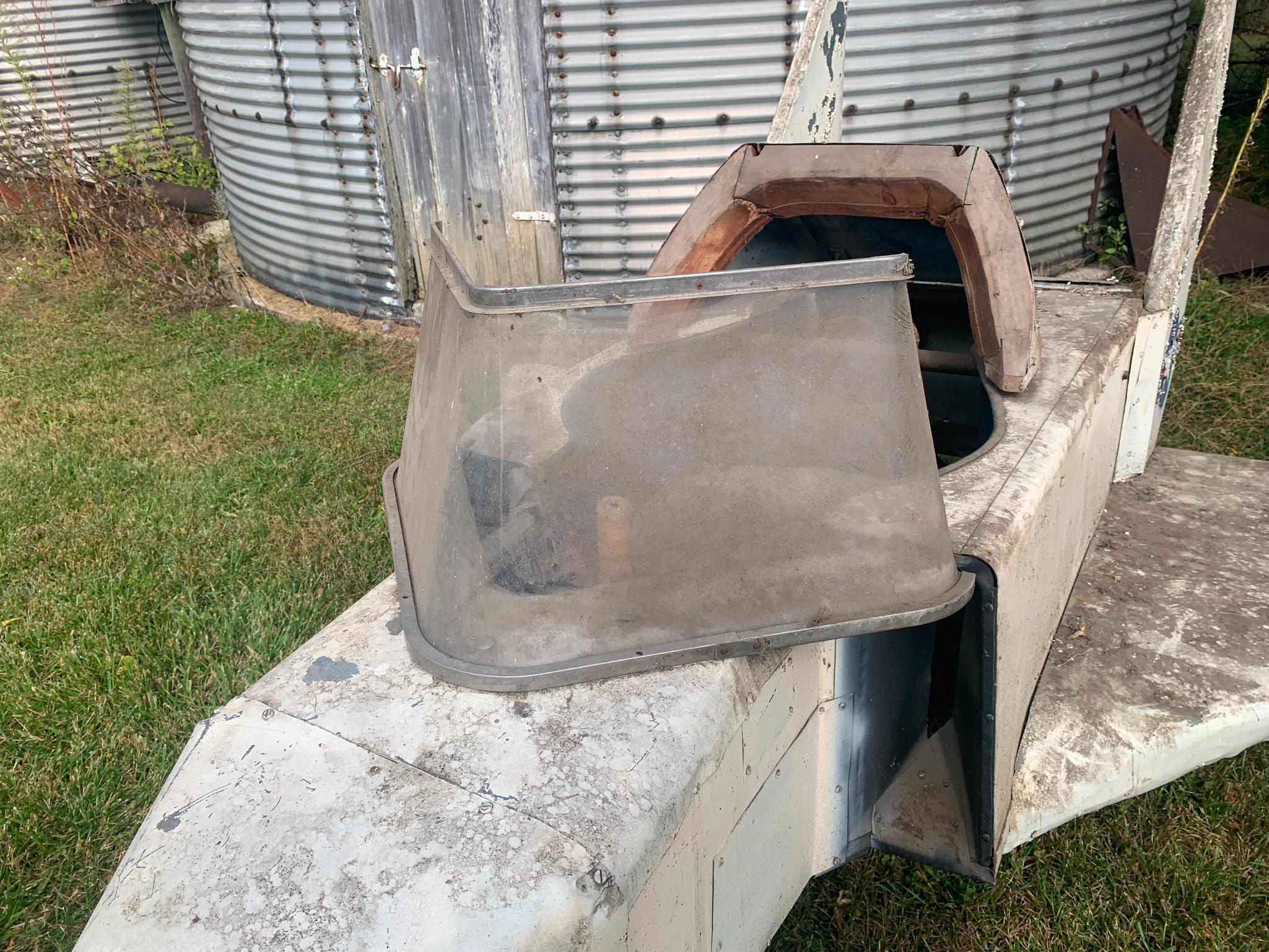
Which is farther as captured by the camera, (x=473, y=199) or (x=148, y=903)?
(x=473, y=199)

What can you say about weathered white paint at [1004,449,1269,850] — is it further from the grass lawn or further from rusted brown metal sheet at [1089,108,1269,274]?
rusted brown metal sheet at [1089,108,1269,274]

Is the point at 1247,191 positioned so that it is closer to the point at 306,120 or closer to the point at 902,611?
the point at 306,120

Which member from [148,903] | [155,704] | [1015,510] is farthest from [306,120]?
[148,903]

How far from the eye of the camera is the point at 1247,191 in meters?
6.41

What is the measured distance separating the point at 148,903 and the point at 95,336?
5.62 m

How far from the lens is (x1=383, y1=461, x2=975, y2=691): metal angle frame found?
1556 mm

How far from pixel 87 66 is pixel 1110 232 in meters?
8.16

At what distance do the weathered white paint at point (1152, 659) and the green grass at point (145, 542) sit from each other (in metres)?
2.17

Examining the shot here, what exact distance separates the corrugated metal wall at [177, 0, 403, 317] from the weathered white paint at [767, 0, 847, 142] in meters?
3.07

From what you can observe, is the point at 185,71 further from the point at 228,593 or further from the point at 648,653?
the point at 648,653

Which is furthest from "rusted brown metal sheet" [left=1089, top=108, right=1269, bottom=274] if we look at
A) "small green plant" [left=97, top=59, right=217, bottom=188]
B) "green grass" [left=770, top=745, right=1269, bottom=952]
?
"small green plant" [left=97, top=59, right=217, bottom=188]

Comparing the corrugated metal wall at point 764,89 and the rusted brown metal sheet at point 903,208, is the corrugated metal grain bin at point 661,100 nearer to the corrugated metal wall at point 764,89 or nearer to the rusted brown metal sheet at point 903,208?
the corrugated metal wall at point 764,89

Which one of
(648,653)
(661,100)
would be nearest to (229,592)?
(648,653)

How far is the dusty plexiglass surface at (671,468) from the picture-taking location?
59.9 inches
